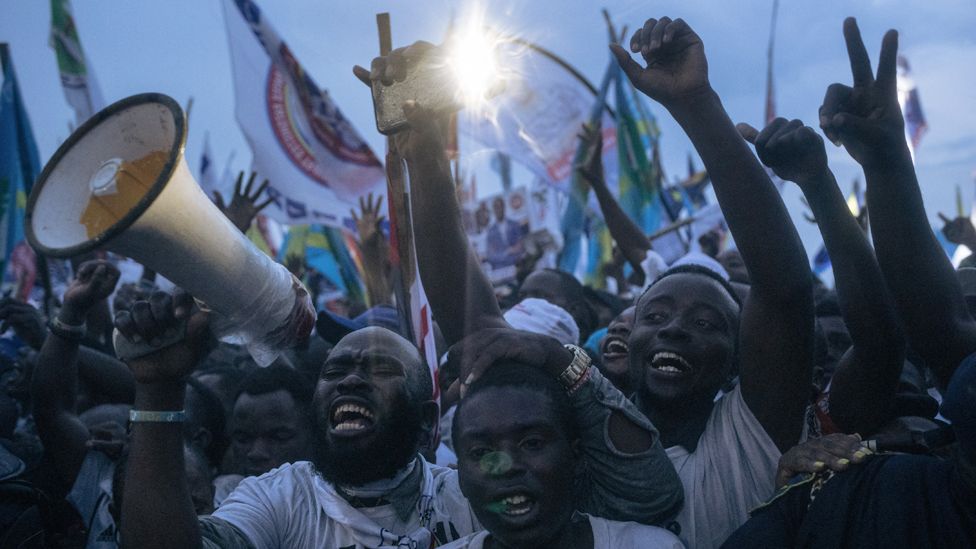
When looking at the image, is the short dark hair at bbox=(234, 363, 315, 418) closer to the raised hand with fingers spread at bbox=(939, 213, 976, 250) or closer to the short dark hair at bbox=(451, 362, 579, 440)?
the short dark hair at bbox=(451, 362, 579, 440)

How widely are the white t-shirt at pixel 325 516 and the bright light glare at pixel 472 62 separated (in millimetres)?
1283

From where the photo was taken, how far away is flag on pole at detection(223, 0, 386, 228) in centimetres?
696

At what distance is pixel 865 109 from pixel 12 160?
6514 mm

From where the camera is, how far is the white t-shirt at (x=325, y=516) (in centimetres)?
260

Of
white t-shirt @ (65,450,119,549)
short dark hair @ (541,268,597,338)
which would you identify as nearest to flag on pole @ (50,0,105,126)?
short dark hair @ (541,268,597,338)

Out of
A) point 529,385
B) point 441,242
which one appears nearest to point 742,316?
point 529,385

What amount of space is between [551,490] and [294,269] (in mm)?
7232

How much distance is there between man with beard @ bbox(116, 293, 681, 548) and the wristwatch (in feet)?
0.11

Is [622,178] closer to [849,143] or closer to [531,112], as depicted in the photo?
[531,112]

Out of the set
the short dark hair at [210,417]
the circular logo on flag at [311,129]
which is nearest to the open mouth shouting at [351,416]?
the short dark hair at [210,417]

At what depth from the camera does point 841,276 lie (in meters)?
2.54

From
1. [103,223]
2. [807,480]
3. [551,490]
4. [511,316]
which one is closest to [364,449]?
[551,490]

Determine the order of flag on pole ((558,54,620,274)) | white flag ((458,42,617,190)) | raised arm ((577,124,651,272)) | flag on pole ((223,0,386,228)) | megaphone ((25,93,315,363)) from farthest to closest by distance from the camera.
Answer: flag on pole ((558,54,620,274))
white flag ((458,42,617,190))
flag on pole ((223,0,386,228))
raised arm ((577,124,651,272))
megaphone ((25,93,315,363))

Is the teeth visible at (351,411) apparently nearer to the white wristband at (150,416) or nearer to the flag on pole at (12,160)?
the white wristband at (150,416)
